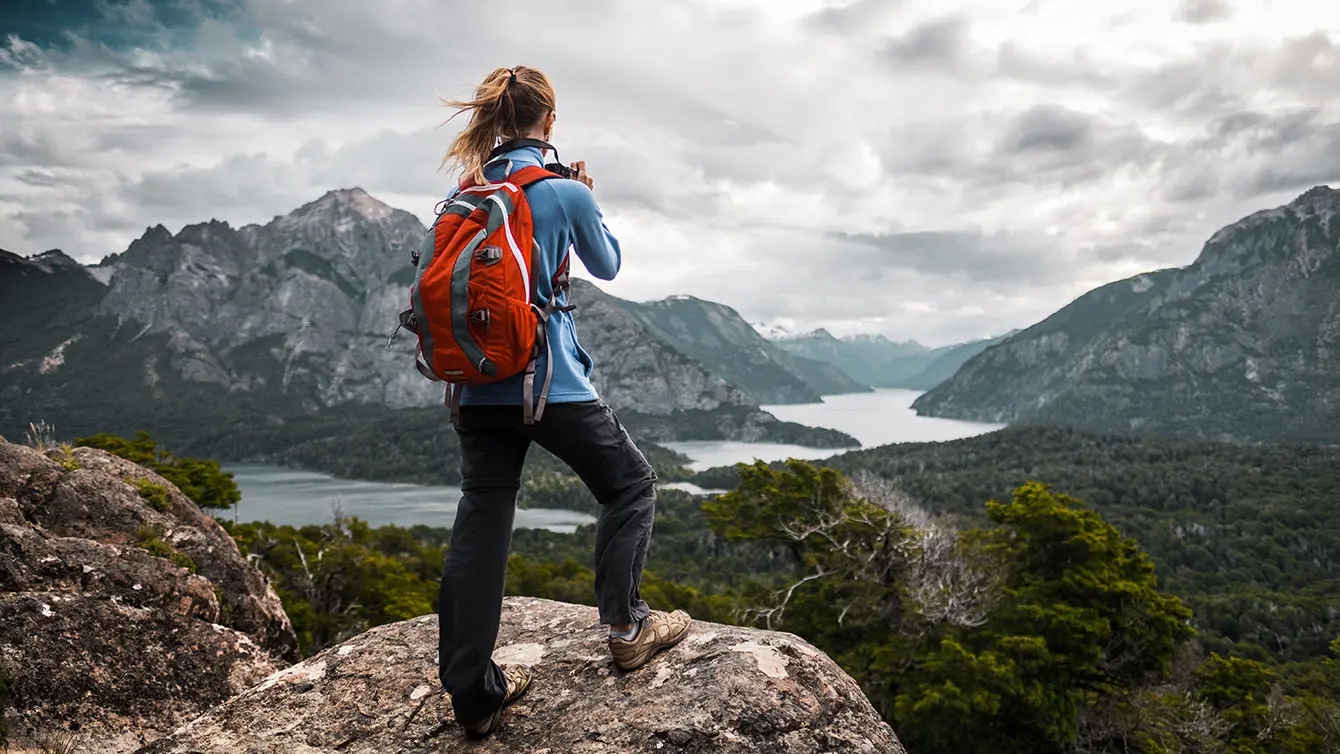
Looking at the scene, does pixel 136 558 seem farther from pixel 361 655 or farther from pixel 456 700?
pixel 456 700

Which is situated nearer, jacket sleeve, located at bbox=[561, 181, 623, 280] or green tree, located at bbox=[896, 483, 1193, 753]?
jacket sleeve, located at bbox=[561, 181, 623, 280]

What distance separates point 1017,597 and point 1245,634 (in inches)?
1648

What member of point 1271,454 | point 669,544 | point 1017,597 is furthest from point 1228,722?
point 1271,454

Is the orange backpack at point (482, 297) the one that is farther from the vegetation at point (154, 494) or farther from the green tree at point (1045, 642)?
the green tree at point (1045, 642)

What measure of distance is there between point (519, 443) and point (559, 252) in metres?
0.86

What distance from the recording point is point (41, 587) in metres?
4.92

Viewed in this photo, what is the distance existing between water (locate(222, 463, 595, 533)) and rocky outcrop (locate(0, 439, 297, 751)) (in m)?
90.8

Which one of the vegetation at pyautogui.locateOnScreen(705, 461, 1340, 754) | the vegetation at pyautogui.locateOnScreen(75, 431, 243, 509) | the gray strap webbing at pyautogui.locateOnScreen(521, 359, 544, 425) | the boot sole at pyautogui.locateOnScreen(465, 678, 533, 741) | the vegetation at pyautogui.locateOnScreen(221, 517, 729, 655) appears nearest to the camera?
the gray strap webbing at pyautogui.locateOnScreen(521, 359, 544, 425)

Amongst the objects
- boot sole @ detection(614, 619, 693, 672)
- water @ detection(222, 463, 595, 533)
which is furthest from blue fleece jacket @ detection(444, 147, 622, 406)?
water @ detection(222, 463, 595, 533)

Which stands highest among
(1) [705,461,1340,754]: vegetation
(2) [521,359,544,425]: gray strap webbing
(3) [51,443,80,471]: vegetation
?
(2) [521,359,544,425]: gray strap webbing

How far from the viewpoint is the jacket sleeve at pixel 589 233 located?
3264 millimetres

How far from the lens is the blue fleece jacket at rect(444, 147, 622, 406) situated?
3.13 metres

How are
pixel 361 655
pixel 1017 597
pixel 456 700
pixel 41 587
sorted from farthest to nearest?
pixel 1017 597
pixel 41 587
pixel 361 655
pixel 456 700

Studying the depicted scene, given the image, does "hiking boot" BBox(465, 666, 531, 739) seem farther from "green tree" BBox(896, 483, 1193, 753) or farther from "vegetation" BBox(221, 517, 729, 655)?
"green tree" BBox(896, 483, 1193, 753)
